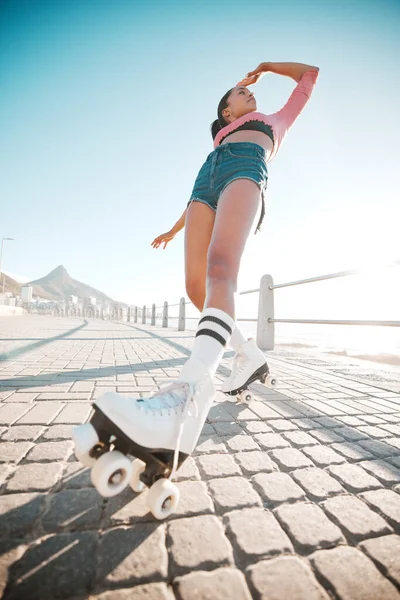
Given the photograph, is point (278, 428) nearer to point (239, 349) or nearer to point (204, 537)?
point (239, 349)

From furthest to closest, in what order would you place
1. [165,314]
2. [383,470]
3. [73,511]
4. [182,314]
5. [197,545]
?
1. [165,314]
2. [182,314]
3. [383,470]
4. [73,511]
5. [197,545]

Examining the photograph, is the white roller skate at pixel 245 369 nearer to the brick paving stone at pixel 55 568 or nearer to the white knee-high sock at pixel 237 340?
the white knee-high sock at pixel 237 340

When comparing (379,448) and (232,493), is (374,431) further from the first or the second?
(232,493)

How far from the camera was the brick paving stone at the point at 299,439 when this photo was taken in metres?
1.47

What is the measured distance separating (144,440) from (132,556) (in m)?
0.26

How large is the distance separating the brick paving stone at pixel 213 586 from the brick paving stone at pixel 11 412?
1307 mm

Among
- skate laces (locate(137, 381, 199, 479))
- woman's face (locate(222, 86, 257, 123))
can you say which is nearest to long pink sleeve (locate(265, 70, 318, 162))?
woman's face (locate(222, 86, 257, 123))

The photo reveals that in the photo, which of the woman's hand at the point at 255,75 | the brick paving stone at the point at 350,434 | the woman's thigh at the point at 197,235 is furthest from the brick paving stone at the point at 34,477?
the woman's hand at the point at 255,75

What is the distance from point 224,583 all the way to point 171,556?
0.14 meters

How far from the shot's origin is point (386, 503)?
40.1 inches

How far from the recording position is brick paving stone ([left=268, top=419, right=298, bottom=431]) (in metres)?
1.67

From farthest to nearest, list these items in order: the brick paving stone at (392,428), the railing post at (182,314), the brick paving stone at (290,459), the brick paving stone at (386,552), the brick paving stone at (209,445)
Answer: the railing post at (182,314), the brick paving stone at (392,428), the brick paving stone at (209,445), the brick paving stone at (290,459), the brick paving stone at (386,552)

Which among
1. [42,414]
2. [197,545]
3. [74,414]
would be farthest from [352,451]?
[42,414]

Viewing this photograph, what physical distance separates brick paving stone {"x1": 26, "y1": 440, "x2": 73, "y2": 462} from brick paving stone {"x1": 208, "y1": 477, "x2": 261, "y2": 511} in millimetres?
638
